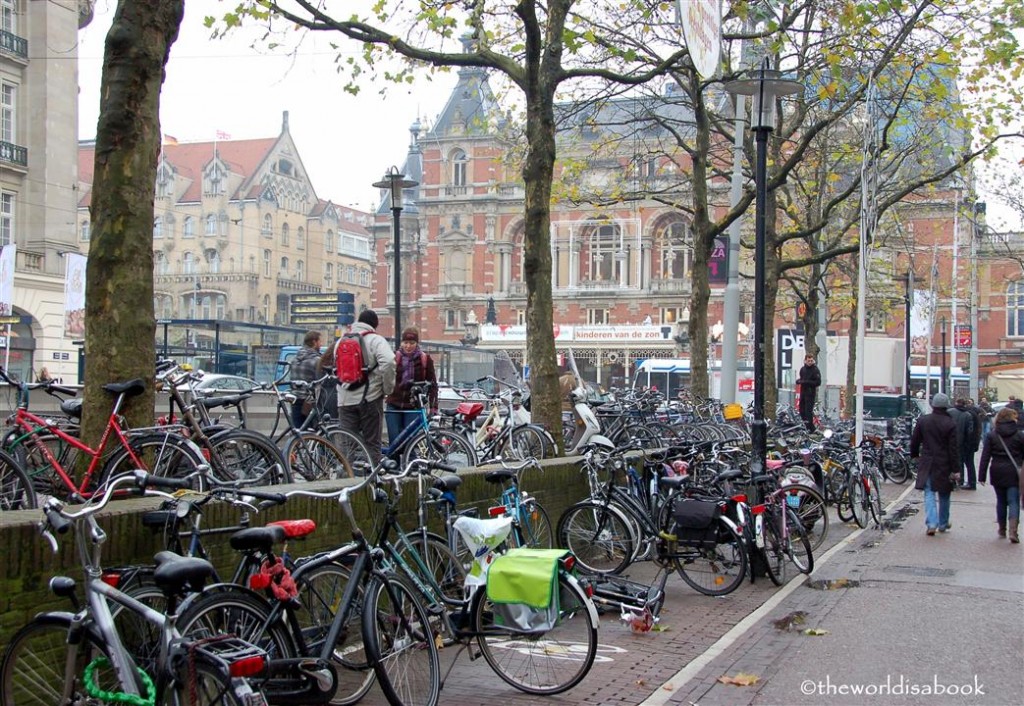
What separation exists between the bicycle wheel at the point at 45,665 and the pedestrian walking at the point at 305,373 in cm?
602

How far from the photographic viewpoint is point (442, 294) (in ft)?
255

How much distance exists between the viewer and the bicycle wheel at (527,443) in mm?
12766

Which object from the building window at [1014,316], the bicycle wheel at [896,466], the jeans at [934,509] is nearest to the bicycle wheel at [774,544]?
the jeans at [934,509]

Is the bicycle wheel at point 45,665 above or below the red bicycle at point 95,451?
below

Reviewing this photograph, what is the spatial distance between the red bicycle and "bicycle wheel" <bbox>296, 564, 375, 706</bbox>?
1732 mm

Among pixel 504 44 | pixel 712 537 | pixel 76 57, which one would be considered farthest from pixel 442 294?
pixel 712 537

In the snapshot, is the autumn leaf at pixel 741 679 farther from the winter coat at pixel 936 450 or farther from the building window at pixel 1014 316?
the building window at pixel 1014 316

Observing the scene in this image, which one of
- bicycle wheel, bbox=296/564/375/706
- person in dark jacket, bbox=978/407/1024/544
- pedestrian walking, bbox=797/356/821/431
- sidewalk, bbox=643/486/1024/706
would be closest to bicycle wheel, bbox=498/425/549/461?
sidewalk, bbox=643/486/1024/706

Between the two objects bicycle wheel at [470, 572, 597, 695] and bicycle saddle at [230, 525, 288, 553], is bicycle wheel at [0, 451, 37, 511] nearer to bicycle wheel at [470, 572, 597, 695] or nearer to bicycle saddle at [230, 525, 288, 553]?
bicycle saddle at [230, 525, 288, 553]

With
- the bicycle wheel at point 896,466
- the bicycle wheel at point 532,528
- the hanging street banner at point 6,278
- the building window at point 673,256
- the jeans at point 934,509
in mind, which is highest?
the building window at point 673,256

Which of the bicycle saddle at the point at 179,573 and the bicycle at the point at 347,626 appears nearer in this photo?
the bicycle saddle at the point at 179,573

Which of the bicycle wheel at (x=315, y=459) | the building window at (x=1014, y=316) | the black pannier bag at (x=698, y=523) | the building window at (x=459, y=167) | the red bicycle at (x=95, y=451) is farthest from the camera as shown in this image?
the building window at (x=459, y=167)

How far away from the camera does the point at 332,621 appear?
→ 551 centimetres

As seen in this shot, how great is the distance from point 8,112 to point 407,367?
1187 inches
